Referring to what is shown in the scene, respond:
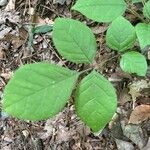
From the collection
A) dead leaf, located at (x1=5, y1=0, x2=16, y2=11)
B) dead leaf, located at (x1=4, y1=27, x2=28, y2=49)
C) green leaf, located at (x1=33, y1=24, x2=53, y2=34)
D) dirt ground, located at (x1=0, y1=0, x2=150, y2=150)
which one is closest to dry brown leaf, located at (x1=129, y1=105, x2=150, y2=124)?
dirt ground, located at (x1=0, y1=0, x2=150, y2=150)

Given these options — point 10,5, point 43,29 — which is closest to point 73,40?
point 43,29

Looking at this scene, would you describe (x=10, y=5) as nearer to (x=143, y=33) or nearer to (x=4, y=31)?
(x=4, y=31)

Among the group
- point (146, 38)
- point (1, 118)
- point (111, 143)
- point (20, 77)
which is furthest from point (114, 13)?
point (1, 118)

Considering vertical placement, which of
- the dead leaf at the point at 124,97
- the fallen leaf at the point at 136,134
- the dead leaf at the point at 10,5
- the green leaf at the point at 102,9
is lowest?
the fallen leaf at the point at 136,134

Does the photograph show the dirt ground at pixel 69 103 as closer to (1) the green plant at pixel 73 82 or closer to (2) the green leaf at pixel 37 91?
(1) the green plant at pixel 73 82

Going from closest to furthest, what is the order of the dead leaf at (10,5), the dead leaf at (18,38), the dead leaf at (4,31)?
the dead leaf at (18,38) < the dead leaf at (4,31) < the dead leaf at (10,5)

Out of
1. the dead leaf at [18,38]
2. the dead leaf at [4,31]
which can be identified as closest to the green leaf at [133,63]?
the dead leaf at [18,38]

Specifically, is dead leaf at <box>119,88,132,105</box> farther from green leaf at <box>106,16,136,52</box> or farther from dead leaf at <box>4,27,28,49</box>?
dead leaf at <box>4,27,28,49</box>
